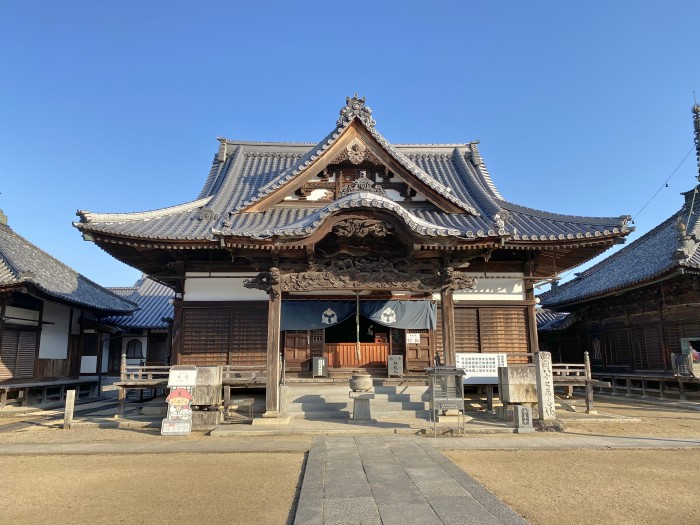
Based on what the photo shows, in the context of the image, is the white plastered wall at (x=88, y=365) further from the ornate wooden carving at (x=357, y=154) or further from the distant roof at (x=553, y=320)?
the distant roof at (x=553, y=320)

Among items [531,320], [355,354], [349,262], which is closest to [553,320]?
[531,320]

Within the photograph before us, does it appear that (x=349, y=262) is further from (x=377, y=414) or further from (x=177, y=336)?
(x=177, y=336)

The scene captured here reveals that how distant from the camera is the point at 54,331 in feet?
69.4

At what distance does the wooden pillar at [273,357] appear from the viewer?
12.5 meters

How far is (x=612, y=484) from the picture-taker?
684 centimetres

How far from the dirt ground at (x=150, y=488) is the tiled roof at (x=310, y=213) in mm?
5795

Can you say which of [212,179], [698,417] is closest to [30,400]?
[212,179]

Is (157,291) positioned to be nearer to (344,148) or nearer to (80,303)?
(80,303)

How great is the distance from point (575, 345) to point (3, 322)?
29.7 m

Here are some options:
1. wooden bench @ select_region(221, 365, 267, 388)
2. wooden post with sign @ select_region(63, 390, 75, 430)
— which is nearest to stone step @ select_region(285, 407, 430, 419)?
wooden bench @ select_region(221, 365, 267, 388)

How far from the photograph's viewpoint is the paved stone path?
205 inches

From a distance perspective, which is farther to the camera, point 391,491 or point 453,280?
point 453,280

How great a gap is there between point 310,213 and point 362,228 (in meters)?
3.75

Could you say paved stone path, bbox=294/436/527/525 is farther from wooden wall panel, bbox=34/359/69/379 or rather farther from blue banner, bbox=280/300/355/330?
wooden wall panel, bbox=34/359/69/379
